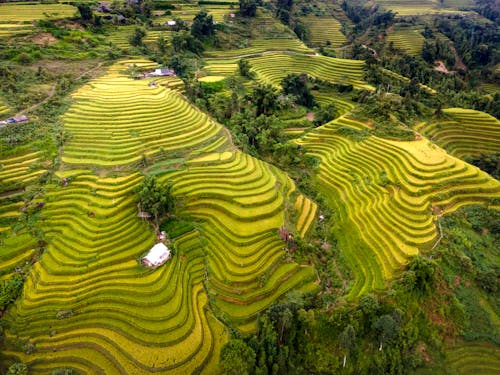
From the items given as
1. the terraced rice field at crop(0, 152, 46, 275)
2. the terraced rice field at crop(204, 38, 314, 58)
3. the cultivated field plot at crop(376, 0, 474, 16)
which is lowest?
the terraced rice field at crop(0, 152, 46, 275)

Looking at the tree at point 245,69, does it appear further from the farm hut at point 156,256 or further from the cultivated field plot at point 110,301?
the farm hut at point 156,256

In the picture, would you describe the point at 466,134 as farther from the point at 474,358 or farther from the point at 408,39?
the point at 408,39

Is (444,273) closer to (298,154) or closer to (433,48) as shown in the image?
(298,154)

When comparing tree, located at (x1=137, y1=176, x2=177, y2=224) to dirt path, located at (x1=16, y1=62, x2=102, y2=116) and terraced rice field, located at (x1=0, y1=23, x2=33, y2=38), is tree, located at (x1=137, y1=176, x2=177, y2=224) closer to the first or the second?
dirt path, located at (x1=16, y1=62, x2=102, y2=116)

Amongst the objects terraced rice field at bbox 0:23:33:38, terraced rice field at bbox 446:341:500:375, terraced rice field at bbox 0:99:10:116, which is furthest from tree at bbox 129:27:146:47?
terraced rice field at bbox 446:341:500:375

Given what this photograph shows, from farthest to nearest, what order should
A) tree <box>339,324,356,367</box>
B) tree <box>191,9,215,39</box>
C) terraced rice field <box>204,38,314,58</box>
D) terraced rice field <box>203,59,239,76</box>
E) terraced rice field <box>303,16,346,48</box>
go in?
terraced rice field <box>303,16,346,48</box>, terraced rice field <box>204,38,314,58</box>, tree <box>191,9,215,39</box>, terraced rice field <box>203,59,239,76</box>, tree <box>339,324,356,367</box>

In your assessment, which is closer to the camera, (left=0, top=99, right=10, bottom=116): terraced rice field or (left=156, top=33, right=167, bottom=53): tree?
(left=0, top=99, right=10, bottom=116): terraced rice field
